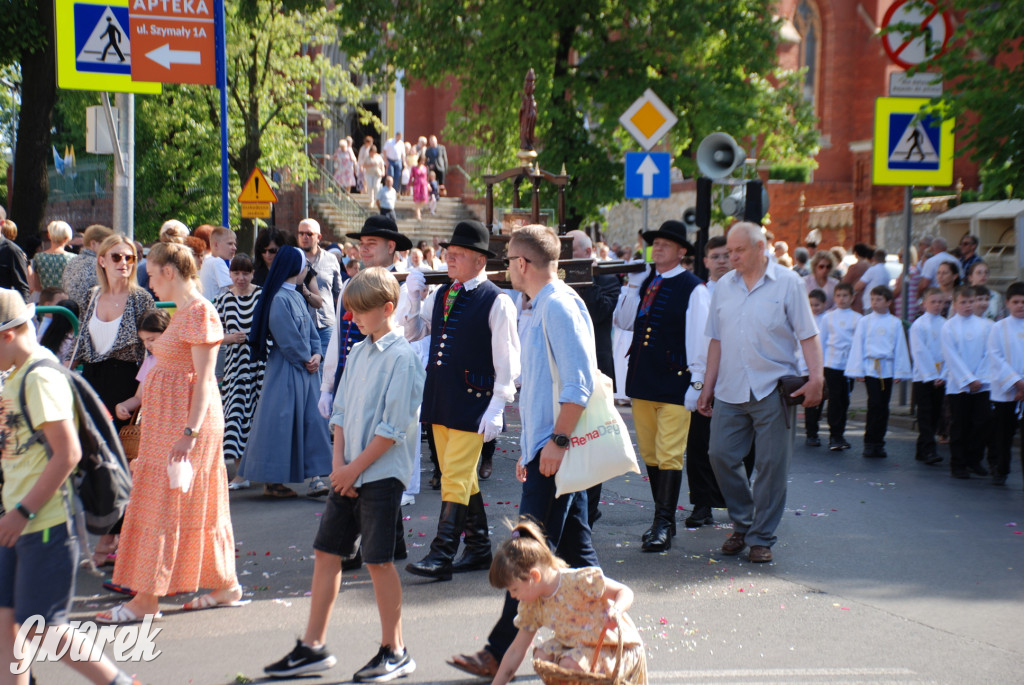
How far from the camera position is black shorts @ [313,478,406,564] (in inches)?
185

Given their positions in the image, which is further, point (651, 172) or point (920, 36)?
point (651, 172)

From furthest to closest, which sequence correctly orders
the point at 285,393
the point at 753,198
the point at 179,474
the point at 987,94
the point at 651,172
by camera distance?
the point at 651,172 → the point at 753,198 → the point at 987,94 → the point at 285,393 → the point at 179,474

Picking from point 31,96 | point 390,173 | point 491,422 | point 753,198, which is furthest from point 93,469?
point 390,173

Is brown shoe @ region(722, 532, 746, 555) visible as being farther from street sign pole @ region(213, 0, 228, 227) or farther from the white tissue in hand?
street sign pole @ region(213, 0, 228, 227)

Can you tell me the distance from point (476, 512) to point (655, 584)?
1.13 metres

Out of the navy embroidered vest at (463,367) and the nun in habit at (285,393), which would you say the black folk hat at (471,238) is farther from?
the nun in habit at (285,393)

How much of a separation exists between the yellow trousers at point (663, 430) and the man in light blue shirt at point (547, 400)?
2257 mm

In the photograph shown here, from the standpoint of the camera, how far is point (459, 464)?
21.0 feet

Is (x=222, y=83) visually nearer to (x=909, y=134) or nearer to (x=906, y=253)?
(x=909, y=134)

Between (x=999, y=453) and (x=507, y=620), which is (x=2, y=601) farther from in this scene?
(x=999, y=453)

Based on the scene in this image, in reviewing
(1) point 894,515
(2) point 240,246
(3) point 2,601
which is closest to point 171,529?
(3) point 2,601

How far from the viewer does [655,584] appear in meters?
6.24

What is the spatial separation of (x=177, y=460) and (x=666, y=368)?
10.3ft

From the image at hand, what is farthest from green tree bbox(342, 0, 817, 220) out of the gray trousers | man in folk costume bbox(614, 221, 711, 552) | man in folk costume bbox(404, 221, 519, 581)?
man in folk costume bbox(404, 221, 519, 581)
